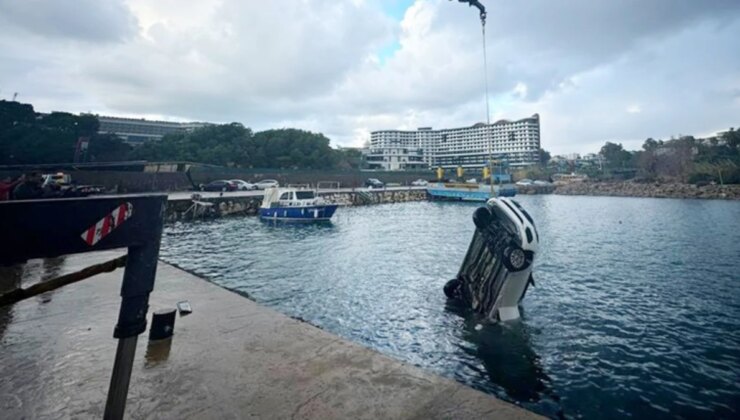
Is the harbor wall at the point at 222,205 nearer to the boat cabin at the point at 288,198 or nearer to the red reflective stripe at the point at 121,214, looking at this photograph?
the boat cabin at the point at 288,198

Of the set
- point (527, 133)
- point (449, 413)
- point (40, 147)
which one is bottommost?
point (449, 413)

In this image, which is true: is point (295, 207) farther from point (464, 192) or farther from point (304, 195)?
point (464, 192)

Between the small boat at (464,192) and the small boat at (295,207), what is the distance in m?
27.5

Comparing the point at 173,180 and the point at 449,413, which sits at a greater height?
the point at 173,180

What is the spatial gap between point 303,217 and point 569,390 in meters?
21.5

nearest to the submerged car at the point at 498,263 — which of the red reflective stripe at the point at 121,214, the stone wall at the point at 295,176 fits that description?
the red reflective stripe at the point at 121,214

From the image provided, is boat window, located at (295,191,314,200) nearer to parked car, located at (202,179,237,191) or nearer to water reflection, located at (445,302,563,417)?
parked car, located at (202,179,237,191)

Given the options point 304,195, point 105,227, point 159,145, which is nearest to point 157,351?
point 105,227

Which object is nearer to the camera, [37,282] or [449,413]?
[449,413]

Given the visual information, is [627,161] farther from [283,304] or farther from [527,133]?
[283,304]

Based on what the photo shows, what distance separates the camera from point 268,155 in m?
61.4

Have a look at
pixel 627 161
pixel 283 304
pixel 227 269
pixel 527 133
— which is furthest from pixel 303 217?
pixel 527 133

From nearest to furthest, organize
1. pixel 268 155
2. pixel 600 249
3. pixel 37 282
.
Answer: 1. pixel 37 282
2. pixel 600 249
3. pixel 268 155

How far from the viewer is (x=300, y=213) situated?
24.4 metres
